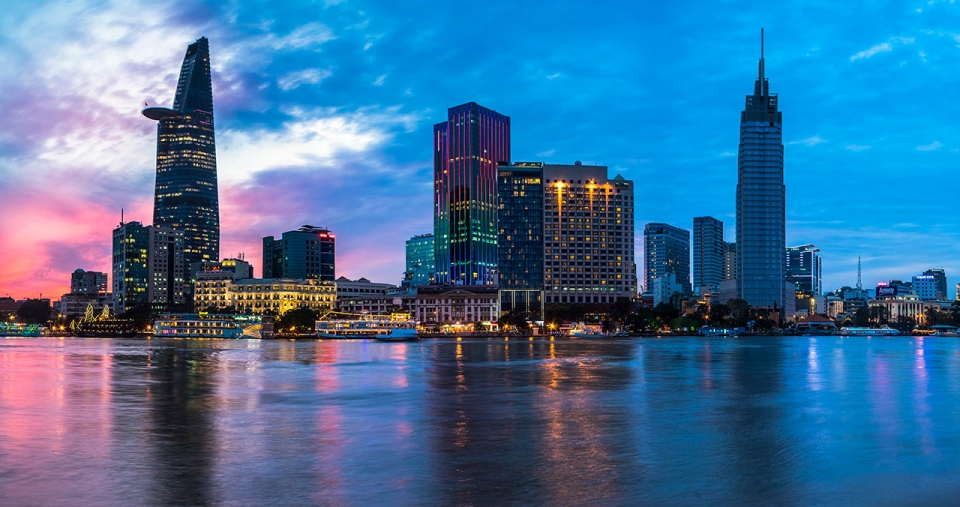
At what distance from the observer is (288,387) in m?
74.0

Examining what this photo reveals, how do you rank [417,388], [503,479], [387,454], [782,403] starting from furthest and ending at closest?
[417,388]
[782,403]
[387,454]
[503,479]

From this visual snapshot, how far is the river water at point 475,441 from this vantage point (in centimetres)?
3166

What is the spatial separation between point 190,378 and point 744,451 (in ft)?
197

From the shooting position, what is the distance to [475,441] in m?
42.5

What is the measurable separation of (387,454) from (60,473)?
45.8 feet

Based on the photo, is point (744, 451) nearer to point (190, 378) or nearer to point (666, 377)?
point (666, 377)

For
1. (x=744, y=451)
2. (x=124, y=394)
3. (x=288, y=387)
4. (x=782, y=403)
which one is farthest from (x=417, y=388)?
(x=744, y=451)

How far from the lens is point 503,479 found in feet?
109

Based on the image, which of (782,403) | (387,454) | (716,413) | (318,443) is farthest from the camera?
(782,403)

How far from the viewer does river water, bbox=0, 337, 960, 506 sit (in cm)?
3166

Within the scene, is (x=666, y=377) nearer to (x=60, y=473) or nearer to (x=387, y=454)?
(x=387, y=454)

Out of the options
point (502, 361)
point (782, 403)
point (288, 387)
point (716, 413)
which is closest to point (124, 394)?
point (288, 387)

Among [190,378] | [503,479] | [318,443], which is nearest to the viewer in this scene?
[503,479]

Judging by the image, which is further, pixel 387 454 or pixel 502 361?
pixel 502 361
